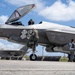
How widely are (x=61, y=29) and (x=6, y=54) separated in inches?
723

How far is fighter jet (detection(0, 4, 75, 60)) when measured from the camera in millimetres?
14867

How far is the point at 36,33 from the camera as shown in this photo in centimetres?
1488

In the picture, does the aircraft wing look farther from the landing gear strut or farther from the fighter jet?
the landing gear strut

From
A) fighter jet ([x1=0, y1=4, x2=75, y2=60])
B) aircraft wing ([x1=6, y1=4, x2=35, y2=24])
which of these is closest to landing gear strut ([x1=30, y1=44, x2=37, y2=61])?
fighter jet ([x1=0, y1=4, x2=75, y2=60])

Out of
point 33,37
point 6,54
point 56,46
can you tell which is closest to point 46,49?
point 56,46

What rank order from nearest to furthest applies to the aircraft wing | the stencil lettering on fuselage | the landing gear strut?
the landing gear strut, the stencil lettering on fuselage, the aircraft wing

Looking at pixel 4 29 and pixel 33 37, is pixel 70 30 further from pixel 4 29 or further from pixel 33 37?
pixel 4 29

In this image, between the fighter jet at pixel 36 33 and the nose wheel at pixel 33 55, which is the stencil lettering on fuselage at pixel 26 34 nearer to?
the fighter jet at pixel 36 33

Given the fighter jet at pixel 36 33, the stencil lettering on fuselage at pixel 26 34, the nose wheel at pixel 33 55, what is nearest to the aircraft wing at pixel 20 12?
the fighter jet at pixel 36 33

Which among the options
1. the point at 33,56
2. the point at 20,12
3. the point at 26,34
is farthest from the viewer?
the point at 20,12

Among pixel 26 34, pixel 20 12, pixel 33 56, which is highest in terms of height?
pixel 20 12

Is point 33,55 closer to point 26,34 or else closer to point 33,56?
point 33,56

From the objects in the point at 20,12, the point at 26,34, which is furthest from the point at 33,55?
the point at 20,12

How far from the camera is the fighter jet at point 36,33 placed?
14.9m
